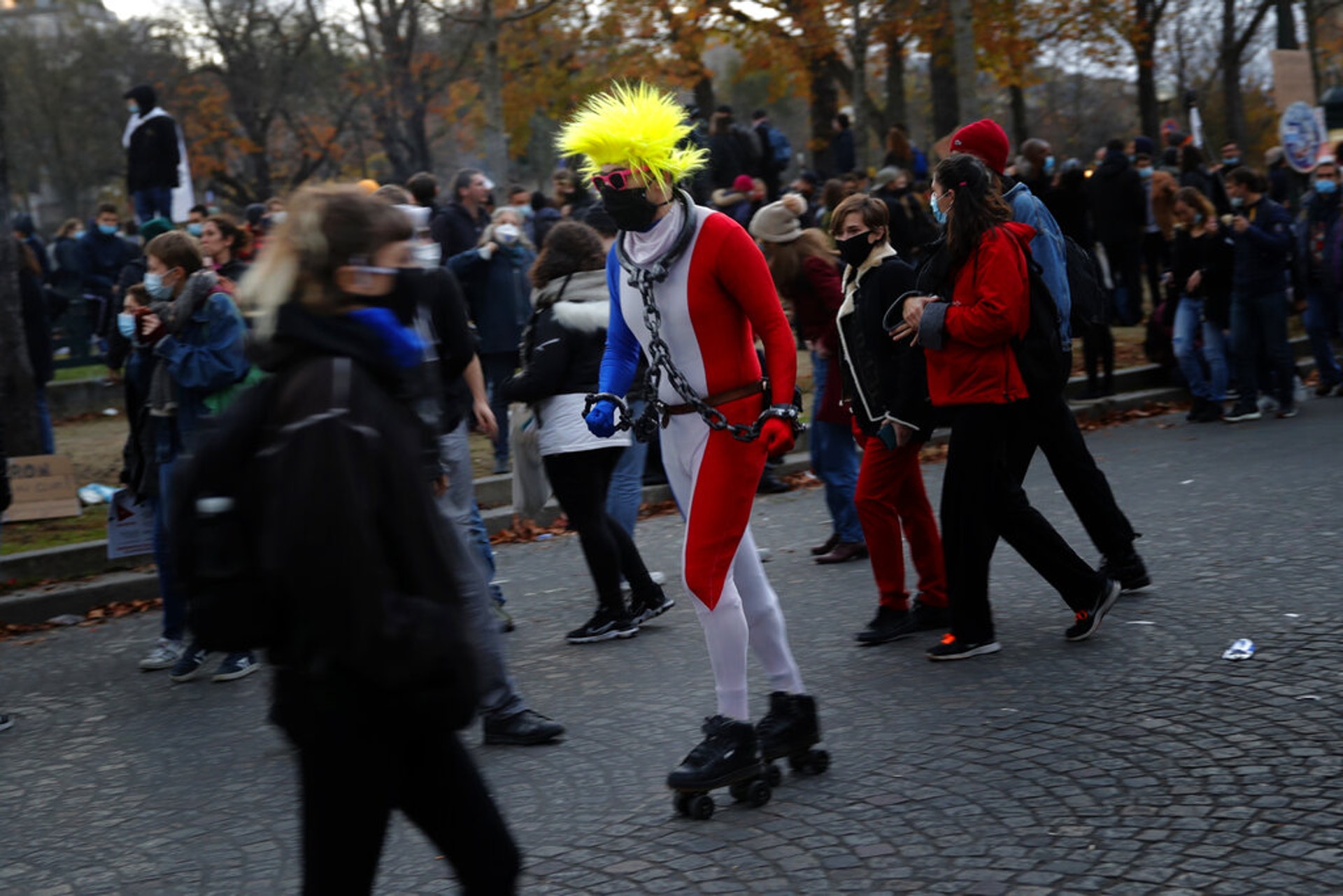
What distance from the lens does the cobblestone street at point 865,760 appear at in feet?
13.9

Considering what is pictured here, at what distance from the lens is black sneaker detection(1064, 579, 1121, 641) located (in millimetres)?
6332

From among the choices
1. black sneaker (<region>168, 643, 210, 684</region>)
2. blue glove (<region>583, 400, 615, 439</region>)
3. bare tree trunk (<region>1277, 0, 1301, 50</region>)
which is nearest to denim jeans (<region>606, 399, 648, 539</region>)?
black sneaker (<region>168, 643, 210, 684</region>)

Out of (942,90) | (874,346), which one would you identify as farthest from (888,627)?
(942,90)

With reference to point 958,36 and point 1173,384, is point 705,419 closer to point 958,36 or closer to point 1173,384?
point 1173,384

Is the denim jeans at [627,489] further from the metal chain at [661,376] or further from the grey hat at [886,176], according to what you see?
the grey hat at [886,176]

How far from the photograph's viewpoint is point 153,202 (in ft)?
55.6

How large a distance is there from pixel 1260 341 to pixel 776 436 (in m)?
9.47

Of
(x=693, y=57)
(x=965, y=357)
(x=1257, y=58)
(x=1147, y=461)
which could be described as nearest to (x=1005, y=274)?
(x=965, y=357)

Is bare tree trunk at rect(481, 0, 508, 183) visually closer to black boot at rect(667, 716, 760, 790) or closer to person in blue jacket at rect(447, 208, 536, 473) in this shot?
person in blue jacket at rect(447, 208, 536, 473)

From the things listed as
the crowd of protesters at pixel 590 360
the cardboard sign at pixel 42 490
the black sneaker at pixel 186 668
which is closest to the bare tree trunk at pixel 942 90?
the crowd of protesters at pixel 590 360

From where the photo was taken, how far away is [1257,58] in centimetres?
5141

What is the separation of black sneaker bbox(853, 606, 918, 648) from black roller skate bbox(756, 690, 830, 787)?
68.6 inches

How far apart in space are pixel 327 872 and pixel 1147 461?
908 cm

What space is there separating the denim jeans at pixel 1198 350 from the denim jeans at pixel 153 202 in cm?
1056
